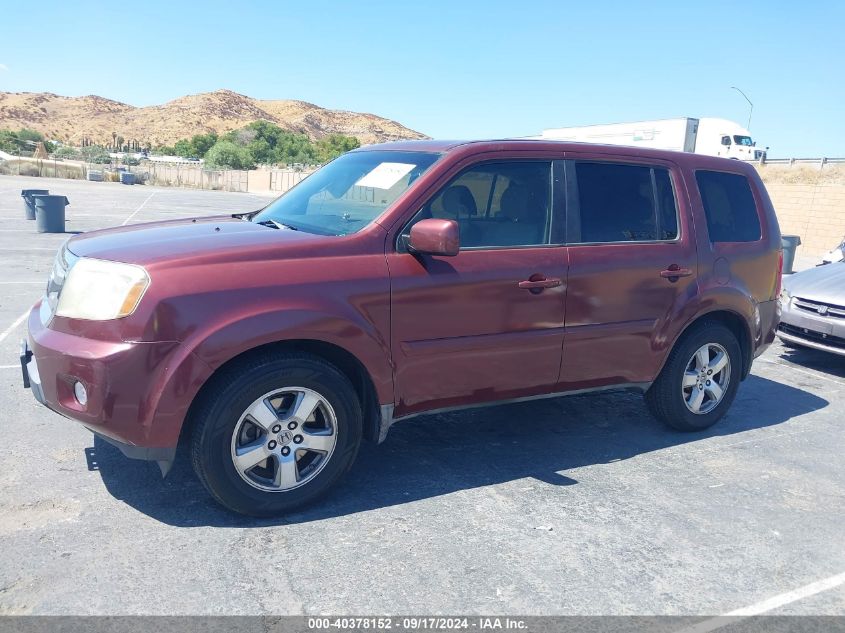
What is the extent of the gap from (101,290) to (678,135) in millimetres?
29556

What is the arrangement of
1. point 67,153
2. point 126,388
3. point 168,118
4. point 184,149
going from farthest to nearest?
point 168,118, point 184,149, point 67,153, point 126,388

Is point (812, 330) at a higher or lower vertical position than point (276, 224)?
lower

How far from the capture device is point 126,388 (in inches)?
131

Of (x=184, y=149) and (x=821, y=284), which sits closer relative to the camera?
(x=821, y=284)

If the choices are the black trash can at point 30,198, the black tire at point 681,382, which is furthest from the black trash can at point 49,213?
the black tire at point 681,382

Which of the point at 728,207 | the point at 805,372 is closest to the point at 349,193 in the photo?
the point at 728,207

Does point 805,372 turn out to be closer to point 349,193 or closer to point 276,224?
point 349,193

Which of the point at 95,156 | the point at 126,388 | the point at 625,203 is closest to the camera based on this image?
the point at 126,388

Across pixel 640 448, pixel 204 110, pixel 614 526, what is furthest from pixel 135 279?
pixel 204 110

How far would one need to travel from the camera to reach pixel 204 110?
147 m

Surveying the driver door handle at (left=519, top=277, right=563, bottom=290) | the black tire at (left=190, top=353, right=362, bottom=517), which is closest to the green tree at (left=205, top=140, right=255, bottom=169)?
the driver door handle at (left=519, top=277, right=563, bottom=290)

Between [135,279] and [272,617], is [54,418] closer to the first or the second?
[135,279]

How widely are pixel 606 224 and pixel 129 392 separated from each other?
9.83 feet

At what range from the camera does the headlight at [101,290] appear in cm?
337
